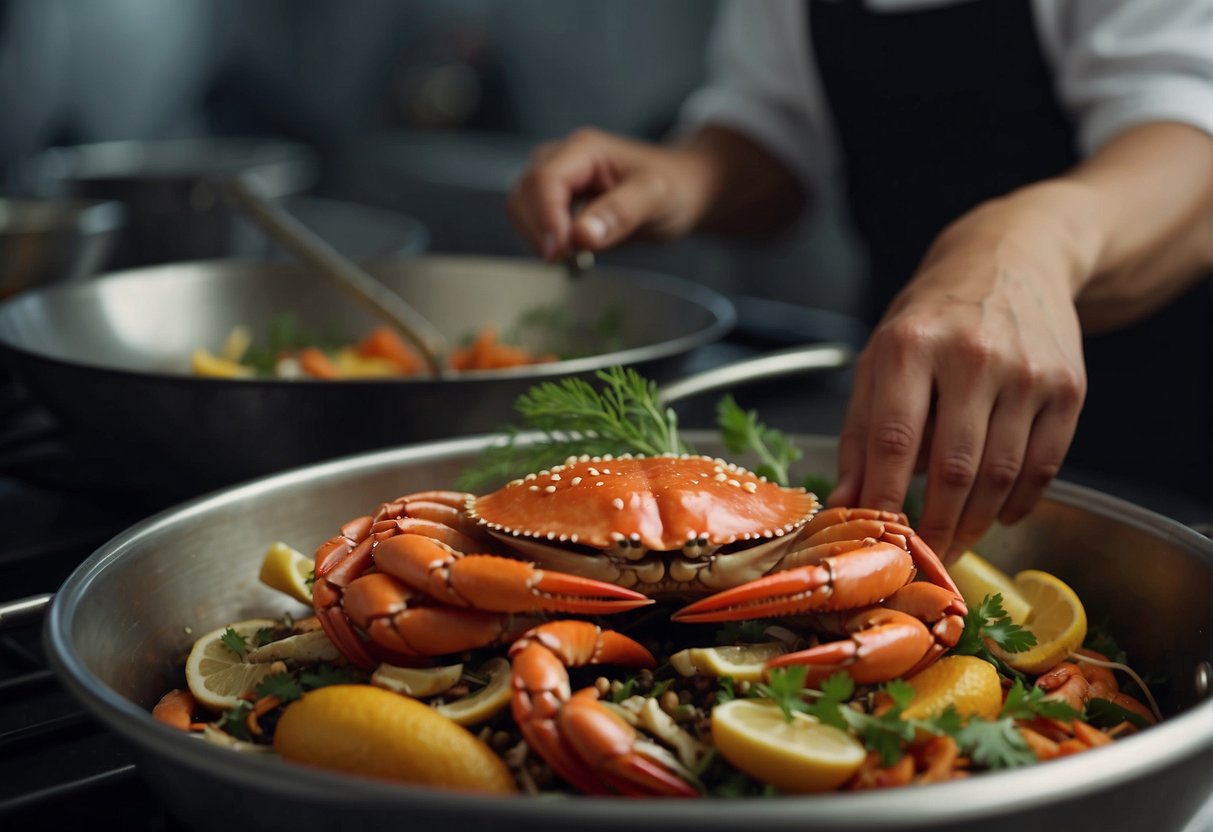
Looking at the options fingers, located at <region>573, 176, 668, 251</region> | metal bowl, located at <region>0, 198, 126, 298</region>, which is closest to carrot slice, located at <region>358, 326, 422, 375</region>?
fingers, located at <region>573, 176, 668, 251</region>

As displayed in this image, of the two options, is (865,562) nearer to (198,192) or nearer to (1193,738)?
(1193,738)

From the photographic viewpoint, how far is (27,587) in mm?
1158

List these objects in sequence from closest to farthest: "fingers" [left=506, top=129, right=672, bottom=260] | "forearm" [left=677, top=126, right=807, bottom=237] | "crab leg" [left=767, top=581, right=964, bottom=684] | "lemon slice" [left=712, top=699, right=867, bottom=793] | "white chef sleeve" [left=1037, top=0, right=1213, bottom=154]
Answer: "lemon slice" [left=712, top=699, right=867, bottom=793] → "crab leg" [left=767, top=581, right=964, bottom=684] → "white chef sleeve" [left=1037, top=0, right=1213, bottom=154] → "fingers" [left=506, top=129, right=672, bottom=260] → "forearm" [left=677, top=126, right=807, bottom=237]

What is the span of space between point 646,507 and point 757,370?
45cm

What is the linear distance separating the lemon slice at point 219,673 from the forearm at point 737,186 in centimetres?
119

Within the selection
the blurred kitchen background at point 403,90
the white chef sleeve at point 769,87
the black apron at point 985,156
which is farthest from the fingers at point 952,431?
the blurred kitchen background at point 403,90

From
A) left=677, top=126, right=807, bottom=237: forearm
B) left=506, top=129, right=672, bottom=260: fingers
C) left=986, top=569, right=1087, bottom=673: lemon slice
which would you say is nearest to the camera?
left=986, top=569, right=1087, bottom=673: lemon slice

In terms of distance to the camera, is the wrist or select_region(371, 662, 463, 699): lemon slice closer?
select_region(371, 662, 463, 699): lemon slice

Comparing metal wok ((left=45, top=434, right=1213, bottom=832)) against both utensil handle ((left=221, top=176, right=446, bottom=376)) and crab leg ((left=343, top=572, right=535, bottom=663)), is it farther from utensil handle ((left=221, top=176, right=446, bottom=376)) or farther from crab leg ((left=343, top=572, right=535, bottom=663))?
utensil handle ((left=221, top=176, right=446, bottom=376))

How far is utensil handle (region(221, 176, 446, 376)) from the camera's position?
64.1 inches

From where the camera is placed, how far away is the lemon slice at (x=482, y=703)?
0.80 meters

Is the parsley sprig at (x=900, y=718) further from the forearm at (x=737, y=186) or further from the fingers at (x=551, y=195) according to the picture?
the forearm at (x=737, y=186)

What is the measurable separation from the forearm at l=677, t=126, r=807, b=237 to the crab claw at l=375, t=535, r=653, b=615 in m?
1.18

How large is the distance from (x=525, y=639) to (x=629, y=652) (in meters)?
0.09
